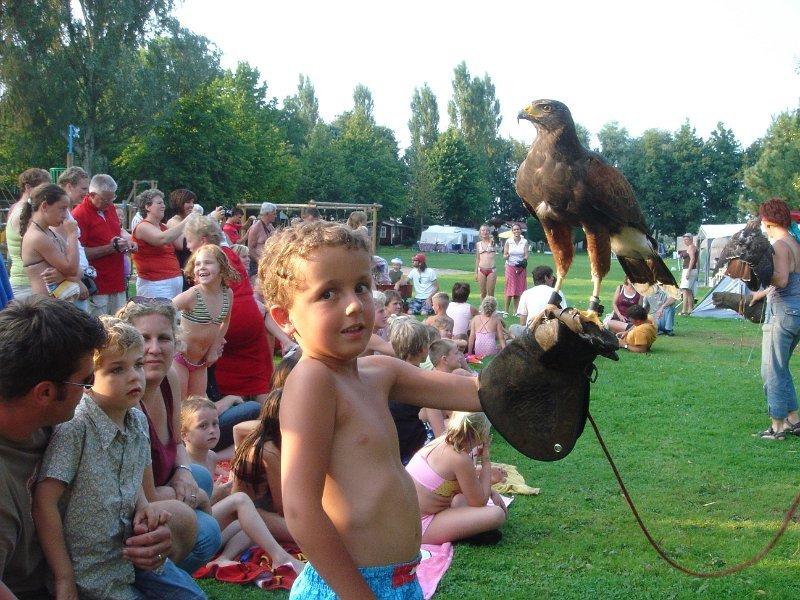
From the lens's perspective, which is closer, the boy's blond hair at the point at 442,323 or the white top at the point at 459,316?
the boy's blond hair at the point at 442,323

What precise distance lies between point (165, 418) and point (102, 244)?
153 inches

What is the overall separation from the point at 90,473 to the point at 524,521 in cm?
295

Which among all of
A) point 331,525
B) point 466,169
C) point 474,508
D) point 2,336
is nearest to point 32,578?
point 2,336

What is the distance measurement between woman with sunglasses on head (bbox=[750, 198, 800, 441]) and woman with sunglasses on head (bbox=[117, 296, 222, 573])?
496 cm

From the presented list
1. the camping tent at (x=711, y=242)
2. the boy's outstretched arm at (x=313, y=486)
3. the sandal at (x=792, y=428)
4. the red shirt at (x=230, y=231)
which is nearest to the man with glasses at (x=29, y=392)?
the boy's outstretched arm at (x=313, y=486)

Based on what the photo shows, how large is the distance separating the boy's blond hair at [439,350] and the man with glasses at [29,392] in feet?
11.7

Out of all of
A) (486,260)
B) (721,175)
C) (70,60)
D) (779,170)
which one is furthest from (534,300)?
(721,175)

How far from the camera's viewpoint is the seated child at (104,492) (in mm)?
2309

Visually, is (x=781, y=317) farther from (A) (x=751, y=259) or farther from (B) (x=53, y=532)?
(B) (x=53, y=532)

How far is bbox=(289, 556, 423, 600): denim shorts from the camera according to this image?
1704 millimetres

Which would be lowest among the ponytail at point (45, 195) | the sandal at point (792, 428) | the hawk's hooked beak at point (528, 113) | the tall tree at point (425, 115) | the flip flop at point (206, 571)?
the flip flop at point (206, 571)

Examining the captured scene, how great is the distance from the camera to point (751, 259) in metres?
6.05

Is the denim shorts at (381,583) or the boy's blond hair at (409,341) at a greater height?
the boy's blond hair at (409,341)

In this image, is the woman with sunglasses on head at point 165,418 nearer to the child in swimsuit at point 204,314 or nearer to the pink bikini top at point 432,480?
the pink bikini top at point 432,480
